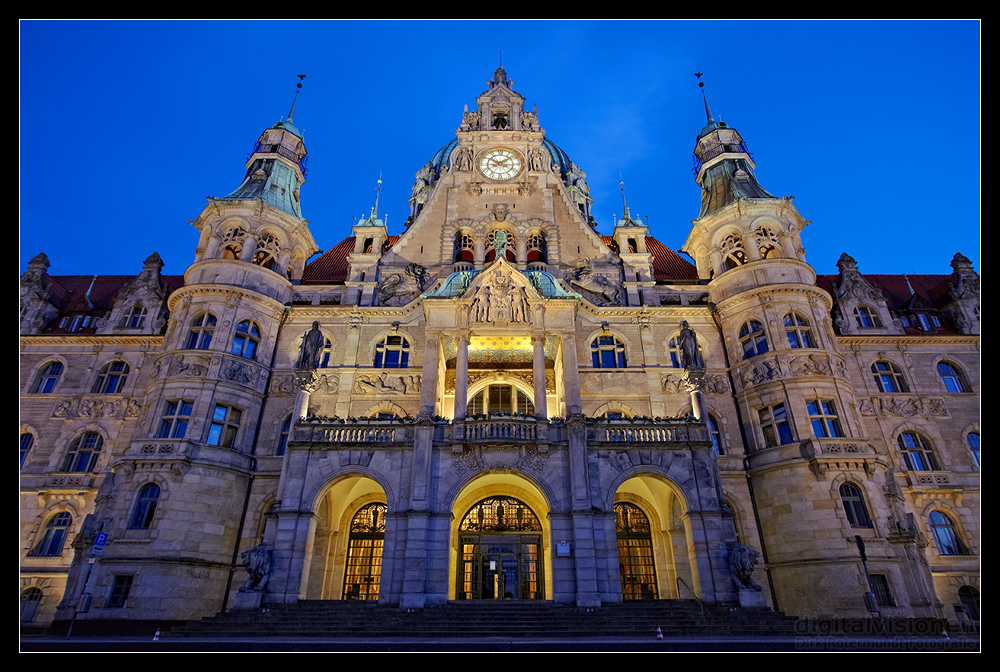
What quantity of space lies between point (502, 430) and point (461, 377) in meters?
3.42

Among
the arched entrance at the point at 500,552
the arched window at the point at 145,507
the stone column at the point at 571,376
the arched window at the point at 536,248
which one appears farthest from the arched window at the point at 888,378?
the arched window at the point at 145,507

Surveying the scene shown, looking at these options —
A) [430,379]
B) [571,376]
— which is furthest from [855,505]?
[430,379]

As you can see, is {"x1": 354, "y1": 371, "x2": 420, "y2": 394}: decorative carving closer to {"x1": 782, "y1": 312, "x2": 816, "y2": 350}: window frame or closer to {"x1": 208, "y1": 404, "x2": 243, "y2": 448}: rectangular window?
{"x1": 208, "y1": 404, "x2": 243, "y2": 448}: rectangular window

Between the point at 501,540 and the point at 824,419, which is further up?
the point at 824,419

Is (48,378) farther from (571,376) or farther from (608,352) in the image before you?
(608,352)

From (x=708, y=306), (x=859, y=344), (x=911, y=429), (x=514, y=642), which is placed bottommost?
(x=514, y=642)

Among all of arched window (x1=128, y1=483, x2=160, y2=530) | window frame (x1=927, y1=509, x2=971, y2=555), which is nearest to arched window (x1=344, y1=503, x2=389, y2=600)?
arched window (x1=128, y1=483, x2=160, y2=530)

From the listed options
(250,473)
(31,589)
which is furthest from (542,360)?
(31,589)

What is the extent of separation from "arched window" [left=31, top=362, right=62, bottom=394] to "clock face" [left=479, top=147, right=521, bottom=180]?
27.2 metres

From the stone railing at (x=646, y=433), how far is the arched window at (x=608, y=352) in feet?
21.7

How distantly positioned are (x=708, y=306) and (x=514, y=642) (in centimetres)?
2206

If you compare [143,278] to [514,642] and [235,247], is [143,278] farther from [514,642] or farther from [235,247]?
Result: [514,642]

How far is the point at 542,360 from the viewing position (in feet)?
80.9

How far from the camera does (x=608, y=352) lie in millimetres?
29203
